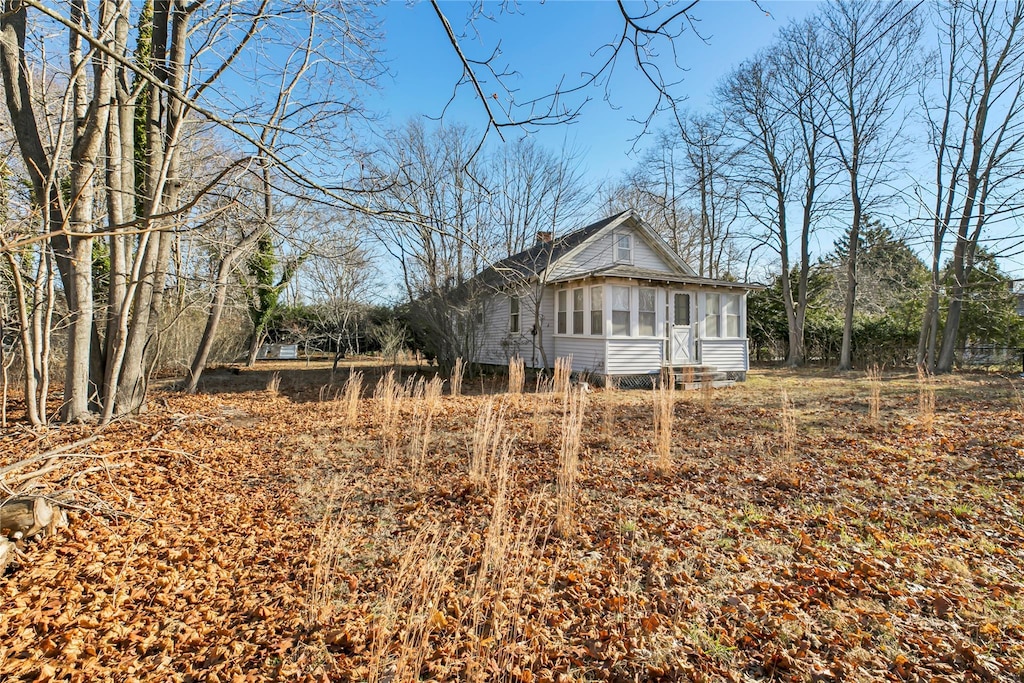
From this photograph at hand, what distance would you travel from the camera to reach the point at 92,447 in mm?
4738

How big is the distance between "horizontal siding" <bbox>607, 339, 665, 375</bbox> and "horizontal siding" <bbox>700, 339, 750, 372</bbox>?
169cm

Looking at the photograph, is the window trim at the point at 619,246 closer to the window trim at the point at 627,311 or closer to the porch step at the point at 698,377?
the window trim at the point at 627,311

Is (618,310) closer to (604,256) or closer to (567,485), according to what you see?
(604,256)

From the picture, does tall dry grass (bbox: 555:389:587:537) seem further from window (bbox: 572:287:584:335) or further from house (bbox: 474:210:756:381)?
window (bbox: 572:287:584:335)

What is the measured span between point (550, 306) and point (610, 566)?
1119 centimetres

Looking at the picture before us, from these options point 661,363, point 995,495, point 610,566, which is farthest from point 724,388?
point 610,566

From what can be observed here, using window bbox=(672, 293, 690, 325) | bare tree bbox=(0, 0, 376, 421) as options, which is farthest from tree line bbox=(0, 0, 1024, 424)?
window bbox=(672, 293, 690, 325)

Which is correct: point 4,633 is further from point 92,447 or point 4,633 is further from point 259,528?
point 92,447

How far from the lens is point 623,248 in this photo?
14.6 m

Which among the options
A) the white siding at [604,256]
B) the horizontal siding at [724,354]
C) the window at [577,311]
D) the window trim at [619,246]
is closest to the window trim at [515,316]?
the white siding at [604,256]

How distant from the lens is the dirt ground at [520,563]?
2.21 meters

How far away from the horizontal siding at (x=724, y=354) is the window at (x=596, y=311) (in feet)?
10.6

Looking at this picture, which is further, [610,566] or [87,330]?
[87,330]

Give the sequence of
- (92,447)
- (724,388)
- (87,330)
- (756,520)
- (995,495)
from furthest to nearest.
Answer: (724,388) < (87,330) < (92,447) < (995,495) < (756,520)
